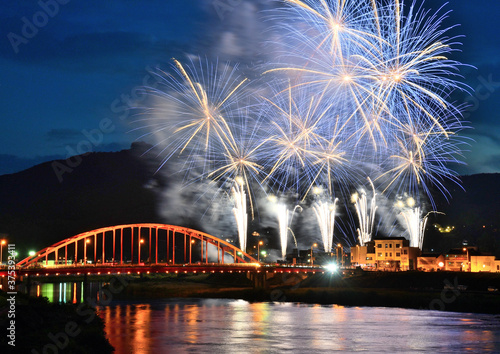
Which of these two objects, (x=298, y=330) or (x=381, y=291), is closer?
(x=298, y=330)

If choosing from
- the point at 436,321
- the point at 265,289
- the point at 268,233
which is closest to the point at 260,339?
the point at 436,321

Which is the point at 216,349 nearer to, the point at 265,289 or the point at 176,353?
the point at 176,353

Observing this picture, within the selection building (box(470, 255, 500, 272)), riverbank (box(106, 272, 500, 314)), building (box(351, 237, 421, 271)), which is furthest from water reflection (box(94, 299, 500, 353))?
building (box(351, 237, 421, 271))

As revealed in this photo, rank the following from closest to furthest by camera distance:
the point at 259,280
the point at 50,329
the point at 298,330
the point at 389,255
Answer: the point at 50,329
the point at 298,330
the point at 259,280
the point at 389,255

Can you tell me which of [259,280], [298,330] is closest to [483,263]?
[259,280]

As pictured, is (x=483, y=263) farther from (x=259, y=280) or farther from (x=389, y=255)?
(x=259, y=280)

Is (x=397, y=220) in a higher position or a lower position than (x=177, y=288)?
higher

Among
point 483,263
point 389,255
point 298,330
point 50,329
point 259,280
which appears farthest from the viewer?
point 389,255
